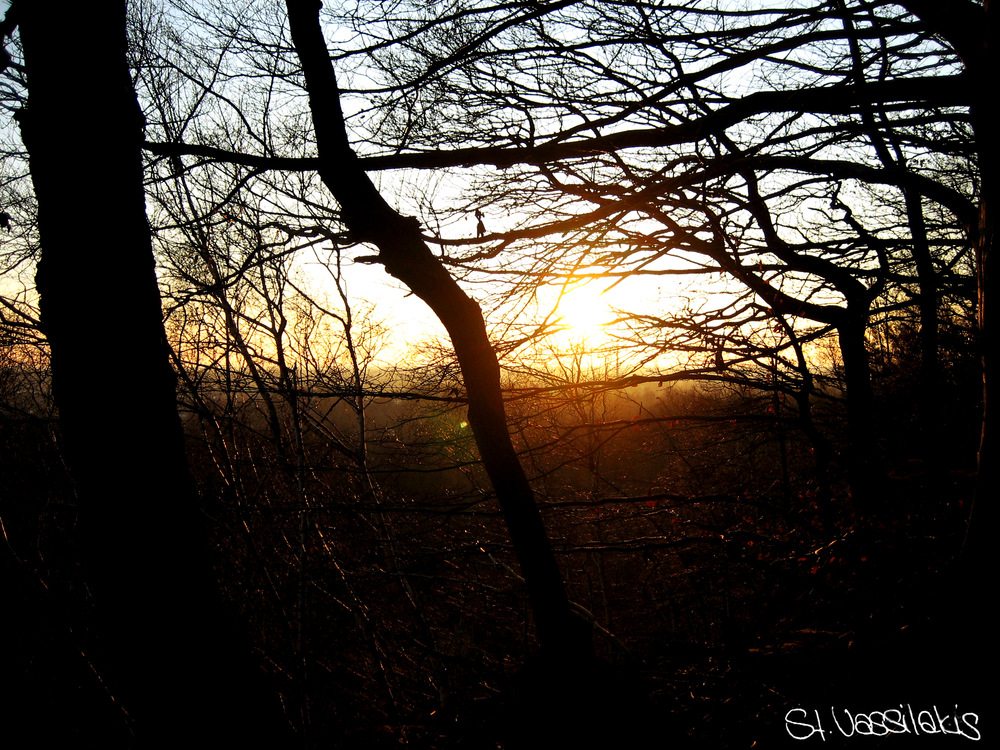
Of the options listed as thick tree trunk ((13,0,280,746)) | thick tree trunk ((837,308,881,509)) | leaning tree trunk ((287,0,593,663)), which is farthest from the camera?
thick tree trunk ((837,308,881,509))

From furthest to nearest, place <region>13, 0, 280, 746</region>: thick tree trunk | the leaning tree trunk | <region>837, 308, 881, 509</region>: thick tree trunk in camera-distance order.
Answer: <region>837, 308, 881, 509</region>: thick tree trunk < the leaning tree trunk < <region>13, 0, 280, 746</region>: thick tree trunk

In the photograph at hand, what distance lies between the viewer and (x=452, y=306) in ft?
10.4

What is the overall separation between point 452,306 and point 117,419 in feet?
5.81

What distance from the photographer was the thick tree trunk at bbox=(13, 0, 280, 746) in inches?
71.3

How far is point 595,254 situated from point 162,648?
3.97 m

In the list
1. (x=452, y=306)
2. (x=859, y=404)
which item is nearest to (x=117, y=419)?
(x=452, y=306)

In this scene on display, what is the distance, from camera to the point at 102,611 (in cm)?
183

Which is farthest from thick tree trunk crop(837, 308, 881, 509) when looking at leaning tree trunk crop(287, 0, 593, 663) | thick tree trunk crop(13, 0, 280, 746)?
thick tree trunk crop(13, 0, 280, 746)

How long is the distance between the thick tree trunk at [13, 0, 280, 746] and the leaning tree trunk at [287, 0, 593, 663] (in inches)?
44.3

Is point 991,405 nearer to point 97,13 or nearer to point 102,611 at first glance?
point 102,611

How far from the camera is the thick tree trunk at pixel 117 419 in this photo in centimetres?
181

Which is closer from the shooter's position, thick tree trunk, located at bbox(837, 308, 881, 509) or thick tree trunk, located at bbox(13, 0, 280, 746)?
thick tree trunk, located at bbox(13, 0, 280, 746)

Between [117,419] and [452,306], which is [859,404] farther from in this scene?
[117,419]

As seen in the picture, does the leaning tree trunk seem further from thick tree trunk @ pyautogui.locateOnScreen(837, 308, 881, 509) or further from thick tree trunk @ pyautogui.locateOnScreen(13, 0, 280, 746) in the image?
thick tree trunk @ pyautogui.locateOnScreen(837, 308, 881, 509)
